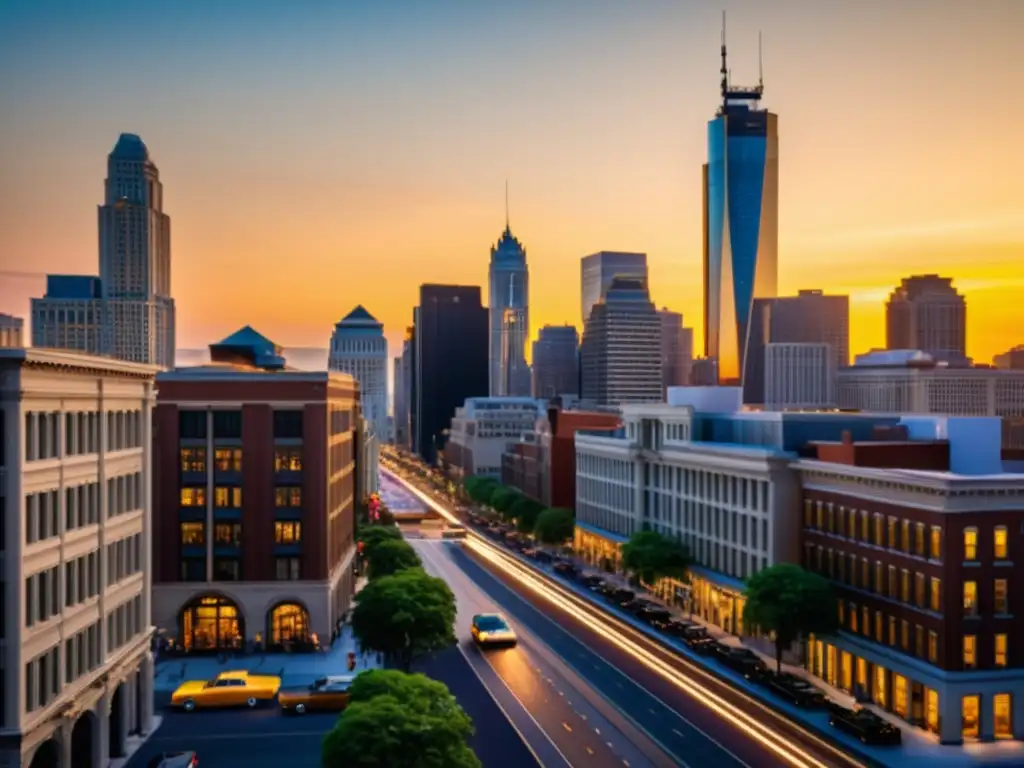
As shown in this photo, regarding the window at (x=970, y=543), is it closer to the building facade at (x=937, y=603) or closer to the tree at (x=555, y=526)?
the building facade at (x=937, y=603)

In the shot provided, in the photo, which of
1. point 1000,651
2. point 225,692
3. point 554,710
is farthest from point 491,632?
point 1000,651

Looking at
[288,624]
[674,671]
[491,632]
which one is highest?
[288,624]

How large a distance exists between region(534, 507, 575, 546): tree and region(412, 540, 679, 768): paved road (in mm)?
55394

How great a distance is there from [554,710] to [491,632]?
22.0m

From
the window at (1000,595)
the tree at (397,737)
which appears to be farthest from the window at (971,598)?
the tree at (397,737)

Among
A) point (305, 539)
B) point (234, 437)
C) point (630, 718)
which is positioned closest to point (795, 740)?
point (630, 718)

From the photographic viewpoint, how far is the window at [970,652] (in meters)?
67.7

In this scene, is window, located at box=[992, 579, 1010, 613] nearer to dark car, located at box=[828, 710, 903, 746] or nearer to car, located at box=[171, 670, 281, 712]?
dark car, located at box=[828, 710, 903, 746]

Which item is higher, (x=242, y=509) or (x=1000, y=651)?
(x=242, y=509)

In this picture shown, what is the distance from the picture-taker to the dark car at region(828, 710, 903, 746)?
2499 inches

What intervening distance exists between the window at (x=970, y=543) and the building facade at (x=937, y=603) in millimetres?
64

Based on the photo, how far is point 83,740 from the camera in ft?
183

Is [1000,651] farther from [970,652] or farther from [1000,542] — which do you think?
[1000,542]

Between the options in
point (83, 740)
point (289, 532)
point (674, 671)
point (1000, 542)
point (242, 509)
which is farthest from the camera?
A: point (289, 532)
